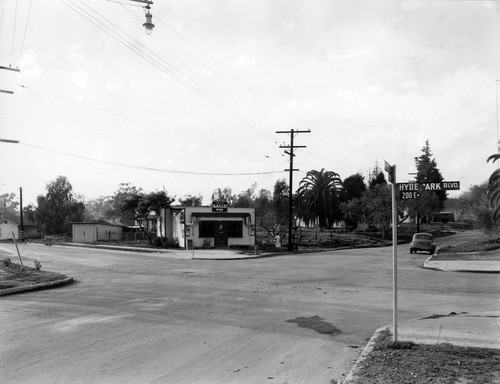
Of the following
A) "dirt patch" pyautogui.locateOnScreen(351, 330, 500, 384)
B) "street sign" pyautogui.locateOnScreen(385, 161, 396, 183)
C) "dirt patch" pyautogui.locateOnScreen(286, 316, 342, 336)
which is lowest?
"dirt patch" pyautogui.locateOnScreen(286, 316, 342, 336)

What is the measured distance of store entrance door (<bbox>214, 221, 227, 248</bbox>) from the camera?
4150 centimetres

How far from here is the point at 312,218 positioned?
7069 cm

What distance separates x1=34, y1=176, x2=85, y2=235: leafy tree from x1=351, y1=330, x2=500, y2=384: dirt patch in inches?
3039

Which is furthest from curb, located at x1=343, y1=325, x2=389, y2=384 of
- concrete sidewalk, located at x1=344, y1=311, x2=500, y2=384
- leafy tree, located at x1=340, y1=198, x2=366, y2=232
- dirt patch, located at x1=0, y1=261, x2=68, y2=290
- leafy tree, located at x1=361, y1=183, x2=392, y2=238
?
leafy tree, located at x1=340, y1=198, x2=366, y2=232

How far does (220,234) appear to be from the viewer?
41.6m

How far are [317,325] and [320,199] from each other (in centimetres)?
6050

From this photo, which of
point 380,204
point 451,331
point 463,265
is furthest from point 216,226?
point 451,331

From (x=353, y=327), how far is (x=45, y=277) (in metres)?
12.8

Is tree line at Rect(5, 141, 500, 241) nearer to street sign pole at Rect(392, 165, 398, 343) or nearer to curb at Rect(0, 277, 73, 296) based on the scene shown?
curb at Rect(0, 277, 73, 296)

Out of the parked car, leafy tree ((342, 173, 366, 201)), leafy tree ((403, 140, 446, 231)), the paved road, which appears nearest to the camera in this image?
the paved road

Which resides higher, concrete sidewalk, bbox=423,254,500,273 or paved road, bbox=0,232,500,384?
paved road, bbox=0,232,500,384

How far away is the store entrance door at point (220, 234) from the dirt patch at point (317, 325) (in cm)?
3133

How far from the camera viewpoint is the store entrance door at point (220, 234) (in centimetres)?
4150

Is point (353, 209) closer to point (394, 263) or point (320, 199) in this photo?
point (320, 199)
